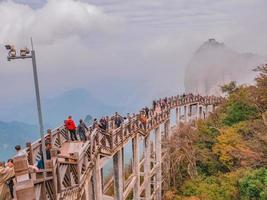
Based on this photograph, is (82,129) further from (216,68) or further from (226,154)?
(216,68)

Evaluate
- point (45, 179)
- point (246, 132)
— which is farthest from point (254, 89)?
point (45, 179)

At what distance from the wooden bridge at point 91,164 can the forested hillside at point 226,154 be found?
2.00 metres

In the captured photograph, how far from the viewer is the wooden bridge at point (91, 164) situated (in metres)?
6.97

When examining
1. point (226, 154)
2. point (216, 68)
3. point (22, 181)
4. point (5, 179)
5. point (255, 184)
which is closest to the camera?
→ point (22, 181)

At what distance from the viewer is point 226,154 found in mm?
26312

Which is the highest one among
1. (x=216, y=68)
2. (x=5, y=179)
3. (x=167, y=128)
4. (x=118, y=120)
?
(x=5, y=179)

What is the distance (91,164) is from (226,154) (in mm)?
15872

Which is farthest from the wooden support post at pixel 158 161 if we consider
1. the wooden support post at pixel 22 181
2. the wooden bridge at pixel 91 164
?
the wooden support post at pixel 22 181

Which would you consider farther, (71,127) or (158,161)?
(158,161)

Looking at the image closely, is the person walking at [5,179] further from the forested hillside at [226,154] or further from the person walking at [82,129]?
the forested hillside at [226,154]

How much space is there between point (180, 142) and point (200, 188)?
5.23 meters

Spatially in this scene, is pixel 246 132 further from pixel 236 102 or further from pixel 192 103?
pixel 192 103

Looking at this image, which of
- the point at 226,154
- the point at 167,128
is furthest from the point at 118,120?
the point at 167,128

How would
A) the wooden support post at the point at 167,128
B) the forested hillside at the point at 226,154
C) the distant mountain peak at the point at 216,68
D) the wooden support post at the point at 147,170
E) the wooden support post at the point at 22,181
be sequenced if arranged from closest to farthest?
the wooden support post at the point at 22,181 → the forested hillside at the point at 226,154 → the wooden support post at the point at 147,170 → the wooden support post at the point at 167,128 → the distant mountain peak at the point at 216,68
